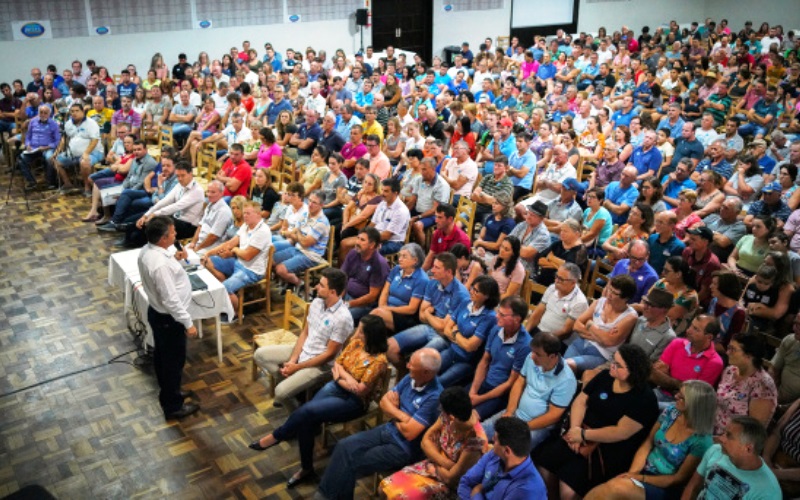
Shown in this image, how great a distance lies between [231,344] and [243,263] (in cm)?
72

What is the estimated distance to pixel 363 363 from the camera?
419 cm

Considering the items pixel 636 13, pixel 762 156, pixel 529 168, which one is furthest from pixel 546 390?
pixel 636 13

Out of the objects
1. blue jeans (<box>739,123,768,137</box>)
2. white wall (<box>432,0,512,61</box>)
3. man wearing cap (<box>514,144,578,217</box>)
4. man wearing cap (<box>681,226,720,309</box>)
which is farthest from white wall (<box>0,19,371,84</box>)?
man wearing cap (<box>681,226,720,309</box>)

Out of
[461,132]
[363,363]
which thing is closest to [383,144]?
[461,132]

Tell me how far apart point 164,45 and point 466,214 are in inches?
419

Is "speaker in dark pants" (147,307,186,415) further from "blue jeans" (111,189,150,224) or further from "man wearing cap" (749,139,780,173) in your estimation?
"man wearing cap" (749,139,780,173)

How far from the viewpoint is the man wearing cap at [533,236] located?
5.57 m

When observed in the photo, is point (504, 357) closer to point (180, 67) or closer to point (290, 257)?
point (290, 257)

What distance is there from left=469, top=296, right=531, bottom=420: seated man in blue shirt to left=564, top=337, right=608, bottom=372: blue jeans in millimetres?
387

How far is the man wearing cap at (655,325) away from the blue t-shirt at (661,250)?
A: 121 centimetres

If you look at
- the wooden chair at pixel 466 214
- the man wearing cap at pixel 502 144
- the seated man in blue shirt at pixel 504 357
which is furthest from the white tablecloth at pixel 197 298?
the man wearing cap at pixel 502 144

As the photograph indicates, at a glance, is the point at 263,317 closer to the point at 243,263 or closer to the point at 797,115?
the point at 243,263

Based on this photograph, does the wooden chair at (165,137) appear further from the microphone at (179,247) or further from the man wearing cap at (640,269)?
the man wearing cap at (640,269)

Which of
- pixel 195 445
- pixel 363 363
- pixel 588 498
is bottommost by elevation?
pixel 195 445
